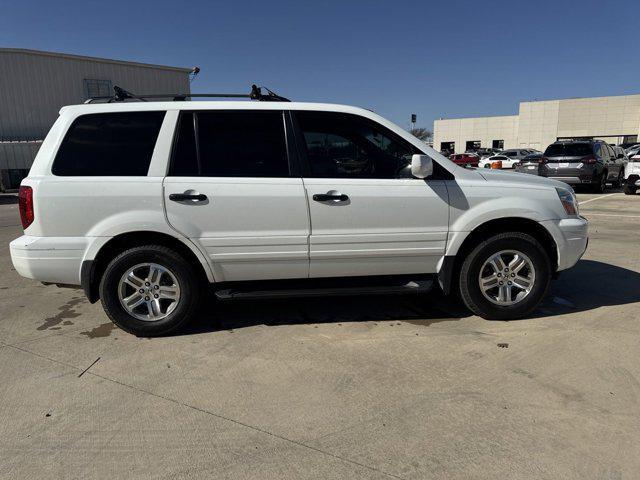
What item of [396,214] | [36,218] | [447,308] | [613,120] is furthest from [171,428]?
[613,120]

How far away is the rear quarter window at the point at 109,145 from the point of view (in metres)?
3.60

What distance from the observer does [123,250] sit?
147 inches

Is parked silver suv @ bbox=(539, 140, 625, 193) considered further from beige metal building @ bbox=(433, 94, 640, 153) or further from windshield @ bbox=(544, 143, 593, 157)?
beige metal building @ bbox=(433, 94, 640, 153)

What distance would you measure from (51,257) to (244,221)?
155 centimetres

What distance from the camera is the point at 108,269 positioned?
3664mm

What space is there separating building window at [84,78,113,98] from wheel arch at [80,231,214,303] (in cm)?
2221

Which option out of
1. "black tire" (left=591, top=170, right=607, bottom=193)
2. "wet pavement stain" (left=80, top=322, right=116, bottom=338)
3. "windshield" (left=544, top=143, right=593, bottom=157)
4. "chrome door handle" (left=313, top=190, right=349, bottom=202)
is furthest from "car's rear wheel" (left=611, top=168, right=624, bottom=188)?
"wet pavement stain" (left=80, top=322, right=116, bottom=338)

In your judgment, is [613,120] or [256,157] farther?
[613,120]

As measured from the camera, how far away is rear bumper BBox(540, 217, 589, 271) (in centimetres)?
400

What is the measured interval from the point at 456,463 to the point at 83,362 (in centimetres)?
272

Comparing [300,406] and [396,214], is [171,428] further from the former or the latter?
[396,214]

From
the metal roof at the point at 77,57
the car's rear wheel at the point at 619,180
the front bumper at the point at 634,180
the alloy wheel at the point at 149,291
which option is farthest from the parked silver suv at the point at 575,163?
the metal roof at the point at 77,57

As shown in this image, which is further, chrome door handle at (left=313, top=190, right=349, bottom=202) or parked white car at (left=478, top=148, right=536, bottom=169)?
parked white car at (left=478, top=148, right=536, bottom=169)

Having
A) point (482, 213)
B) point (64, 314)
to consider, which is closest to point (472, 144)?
point (482, 213)
